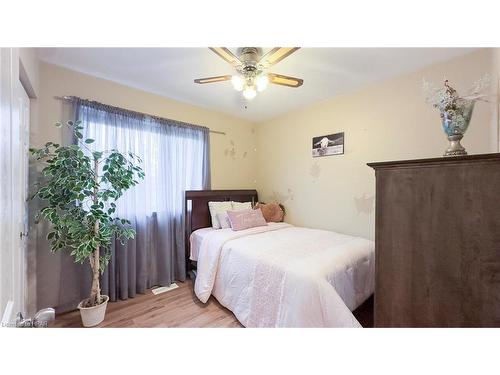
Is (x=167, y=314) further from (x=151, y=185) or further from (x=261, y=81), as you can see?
(x=261, y=81)

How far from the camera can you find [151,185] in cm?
244

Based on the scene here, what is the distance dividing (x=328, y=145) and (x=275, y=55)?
5.30 ft

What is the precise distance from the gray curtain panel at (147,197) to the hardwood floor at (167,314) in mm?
161

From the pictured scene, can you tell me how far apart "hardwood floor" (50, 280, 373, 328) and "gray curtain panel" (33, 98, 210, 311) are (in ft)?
0.53

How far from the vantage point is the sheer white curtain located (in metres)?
2.12

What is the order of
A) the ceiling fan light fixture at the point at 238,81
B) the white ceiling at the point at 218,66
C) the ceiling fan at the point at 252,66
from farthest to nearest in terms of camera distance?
the white ceiling at the point at 218,66, the ceiling fan light fixture at the point at 238,81, the ceiling fan at the point at 252,66

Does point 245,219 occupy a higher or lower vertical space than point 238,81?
lower

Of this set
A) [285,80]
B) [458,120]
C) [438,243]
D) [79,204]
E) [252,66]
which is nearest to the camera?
[438,243]

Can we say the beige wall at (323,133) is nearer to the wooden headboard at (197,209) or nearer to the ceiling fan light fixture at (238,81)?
the wooden headboard at (197,209)

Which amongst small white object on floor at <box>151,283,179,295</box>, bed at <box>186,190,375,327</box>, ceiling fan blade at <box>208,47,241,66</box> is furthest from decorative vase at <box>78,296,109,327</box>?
ceiling fan blade at <box>208,47,241,66</box>

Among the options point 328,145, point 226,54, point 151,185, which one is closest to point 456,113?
point 226,54

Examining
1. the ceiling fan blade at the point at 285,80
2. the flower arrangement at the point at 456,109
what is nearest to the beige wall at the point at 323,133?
the flower arrangement at the point at 456,109

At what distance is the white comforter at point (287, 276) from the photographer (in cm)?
129
